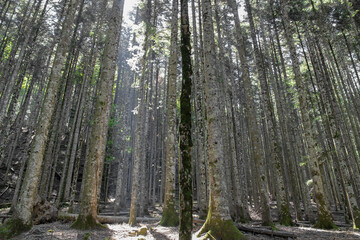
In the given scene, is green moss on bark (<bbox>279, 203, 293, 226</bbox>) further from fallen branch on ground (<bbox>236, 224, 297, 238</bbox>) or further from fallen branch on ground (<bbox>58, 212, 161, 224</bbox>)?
fallen branch on ground (<bbox>58, 212, 161, 224</bbox>)

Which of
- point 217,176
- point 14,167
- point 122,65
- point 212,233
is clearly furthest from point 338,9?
point 14,167

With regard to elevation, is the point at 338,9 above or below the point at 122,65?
below

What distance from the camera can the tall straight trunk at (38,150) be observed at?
5.62 metres

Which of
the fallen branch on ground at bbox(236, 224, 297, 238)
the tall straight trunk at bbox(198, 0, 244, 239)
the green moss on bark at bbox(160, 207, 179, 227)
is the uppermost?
the tall straight trunk at bbox(198, 0, 244, 239)

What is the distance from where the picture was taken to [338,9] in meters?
14.1

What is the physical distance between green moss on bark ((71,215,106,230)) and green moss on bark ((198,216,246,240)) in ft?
11.7

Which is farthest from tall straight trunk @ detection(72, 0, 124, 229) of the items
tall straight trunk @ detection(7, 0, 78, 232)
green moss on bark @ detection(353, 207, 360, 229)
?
green moss on bark @ detection(353, 207, 360, 229)

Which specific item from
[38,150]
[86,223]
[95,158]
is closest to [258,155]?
[95,158]

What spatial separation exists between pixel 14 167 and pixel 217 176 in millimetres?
23144

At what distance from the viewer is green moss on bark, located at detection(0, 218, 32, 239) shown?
5121mm

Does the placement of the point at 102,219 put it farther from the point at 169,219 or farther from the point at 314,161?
the point at 314,161

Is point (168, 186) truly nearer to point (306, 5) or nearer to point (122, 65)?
point (306, 5)

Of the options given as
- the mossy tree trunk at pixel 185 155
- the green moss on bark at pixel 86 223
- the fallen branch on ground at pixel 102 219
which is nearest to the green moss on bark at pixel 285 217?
the fallen branch on ground at pixel 102 219

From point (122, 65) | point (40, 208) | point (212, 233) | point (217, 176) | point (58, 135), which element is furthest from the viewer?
point (122, 65)
